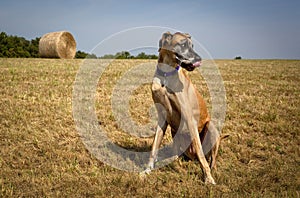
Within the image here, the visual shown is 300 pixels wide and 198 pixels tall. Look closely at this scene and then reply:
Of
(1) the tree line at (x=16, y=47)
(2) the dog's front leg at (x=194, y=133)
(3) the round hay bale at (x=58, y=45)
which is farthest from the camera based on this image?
(1) the tree line at (x=16, y=47)

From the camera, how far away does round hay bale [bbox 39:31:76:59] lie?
22802mm

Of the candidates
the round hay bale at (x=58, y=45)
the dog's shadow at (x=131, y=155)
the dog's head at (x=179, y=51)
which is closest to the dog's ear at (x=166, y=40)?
the dog's head at (x=179, y=51)

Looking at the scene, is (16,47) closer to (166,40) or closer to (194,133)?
(166,40)

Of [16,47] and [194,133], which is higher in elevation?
[16,47]

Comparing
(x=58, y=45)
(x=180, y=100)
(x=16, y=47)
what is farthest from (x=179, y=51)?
(x=16, y=47)

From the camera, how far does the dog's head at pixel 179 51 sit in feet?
13.0

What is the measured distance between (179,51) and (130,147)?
216cm

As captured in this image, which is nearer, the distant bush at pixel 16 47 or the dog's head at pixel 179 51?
the dog's head at pixel 179 51

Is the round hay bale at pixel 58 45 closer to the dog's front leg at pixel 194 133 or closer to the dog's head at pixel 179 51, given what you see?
the dog's head at pixel 179 51

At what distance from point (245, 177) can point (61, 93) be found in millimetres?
6099

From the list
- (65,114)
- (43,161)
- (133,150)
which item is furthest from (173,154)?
(65,114)

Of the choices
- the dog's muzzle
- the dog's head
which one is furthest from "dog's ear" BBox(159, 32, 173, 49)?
the dog's muzzle

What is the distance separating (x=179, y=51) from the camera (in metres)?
4.02

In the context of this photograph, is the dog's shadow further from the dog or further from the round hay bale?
the round hay bale
